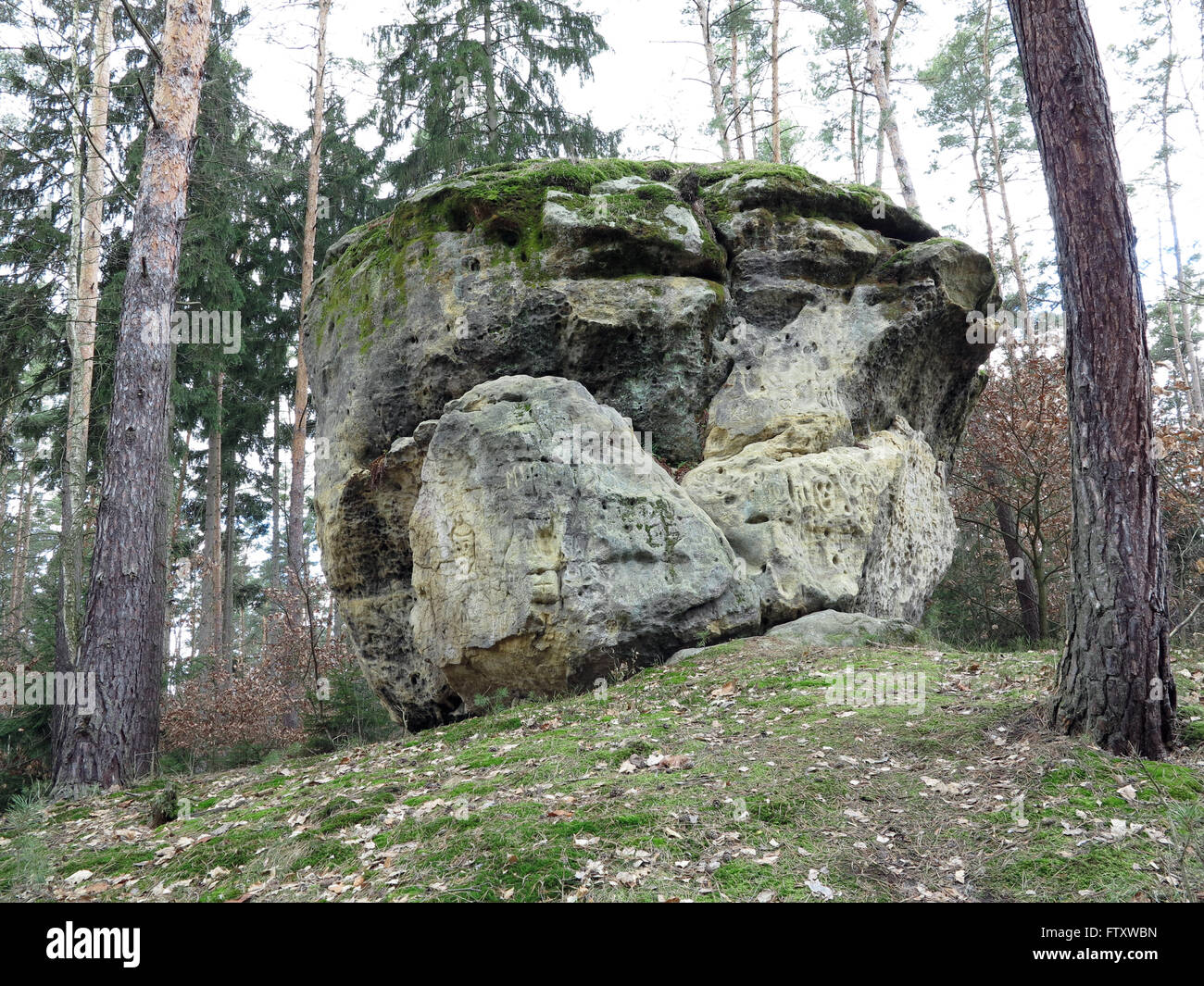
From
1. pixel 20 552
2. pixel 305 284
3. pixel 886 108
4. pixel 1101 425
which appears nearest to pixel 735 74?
pixel 886 108

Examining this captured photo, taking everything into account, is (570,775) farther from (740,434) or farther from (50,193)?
(50,193)

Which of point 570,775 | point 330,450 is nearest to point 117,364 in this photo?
point 330,450

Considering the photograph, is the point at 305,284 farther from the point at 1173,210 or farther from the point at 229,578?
the point at 1173,210

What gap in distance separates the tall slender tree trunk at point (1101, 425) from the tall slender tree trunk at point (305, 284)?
12.5 meters

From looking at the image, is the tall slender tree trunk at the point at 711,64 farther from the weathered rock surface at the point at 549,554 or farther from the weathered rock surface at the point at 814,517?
the weathered rock surface at the point at 549,554

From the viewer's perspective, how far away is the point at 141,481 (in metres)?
7.85

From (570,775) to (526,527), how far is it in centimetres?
320

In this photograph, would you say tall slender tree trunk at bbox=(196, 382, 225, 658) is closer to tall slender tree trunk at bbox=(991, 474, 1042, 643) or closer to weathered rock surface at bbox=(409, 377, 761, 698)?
weathered rock surface at bbox=(409, 377, 761, 698)

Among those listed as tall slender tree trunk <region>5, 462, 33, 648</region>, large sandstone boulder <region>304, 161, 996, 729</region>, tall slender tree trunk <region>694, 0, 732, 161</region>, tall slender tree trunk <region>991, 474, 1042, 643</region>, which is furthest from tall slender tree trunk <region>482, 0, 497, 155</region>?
tall slender tree trunk <region>5, 462, 33, 648</region>

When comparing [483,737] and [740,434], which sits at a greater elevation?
[740,434]

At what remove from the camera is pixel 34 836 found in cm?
545

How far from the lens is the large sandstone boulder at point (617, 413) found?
798cm

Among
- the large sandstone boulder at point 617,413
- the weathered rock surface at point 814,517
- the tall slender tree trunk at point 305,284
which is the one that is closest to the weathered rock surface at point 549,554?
the large sandstone boulder at point 617,413
